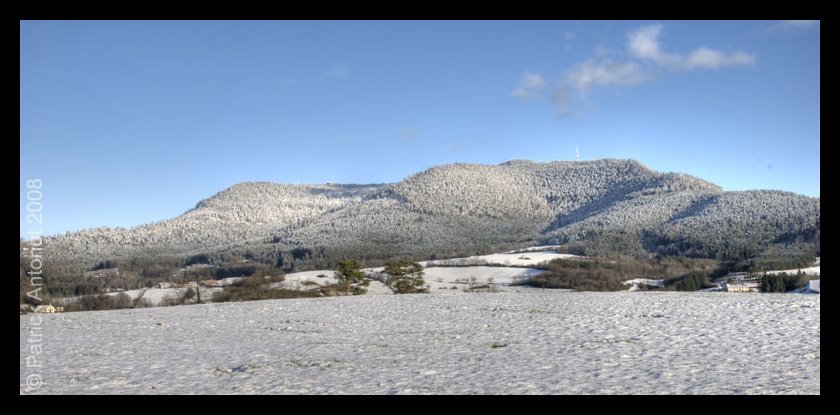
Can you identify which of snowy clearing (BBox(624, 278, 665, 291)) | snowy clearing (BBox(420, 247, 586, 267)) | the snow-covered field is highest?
the snow-covered field

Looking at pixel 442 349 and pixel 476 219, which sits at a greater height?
pixel 476 219

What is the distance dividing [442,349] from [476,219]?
74552mm

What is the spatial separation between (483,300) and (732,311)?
854cm

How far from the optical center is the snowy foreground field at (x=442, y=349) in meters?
8.62

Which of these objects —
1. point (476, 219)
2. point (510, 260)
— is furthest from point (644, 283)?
point (476, 219)

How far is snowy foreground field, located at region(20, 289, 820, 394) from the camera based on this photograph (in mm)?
8625

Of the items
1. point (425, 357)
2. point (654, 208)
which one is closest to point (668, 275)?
point (425, 357)

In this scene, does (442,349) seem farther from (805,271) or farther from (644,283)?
(644,283)

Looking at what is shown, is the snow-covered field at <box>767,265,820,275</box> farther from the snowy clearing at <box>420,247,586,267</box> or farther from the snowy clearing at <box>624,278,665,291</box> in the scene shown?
the snowy clearing at <box>420,247,586,267</box>

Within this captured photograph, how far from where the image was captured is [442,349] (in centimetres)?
1224

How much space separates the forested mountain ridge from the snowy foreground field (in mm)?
22194

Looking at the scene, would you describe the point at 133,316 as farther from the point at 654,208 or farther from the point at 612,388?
the point at 654,208

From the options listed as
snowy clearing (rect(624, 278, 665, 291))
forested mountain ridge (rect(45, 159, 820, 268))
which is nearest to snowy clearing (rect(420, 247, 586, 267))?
forested mountain ridge (rect(45, 159, 820, 268))
